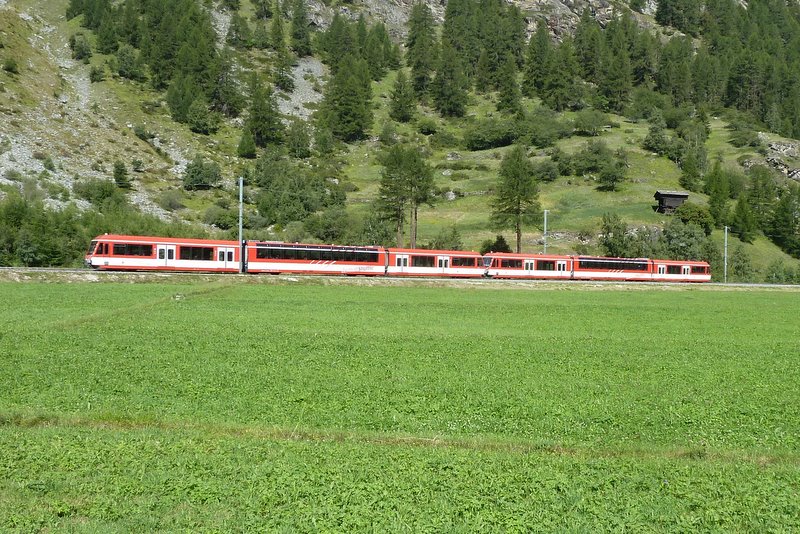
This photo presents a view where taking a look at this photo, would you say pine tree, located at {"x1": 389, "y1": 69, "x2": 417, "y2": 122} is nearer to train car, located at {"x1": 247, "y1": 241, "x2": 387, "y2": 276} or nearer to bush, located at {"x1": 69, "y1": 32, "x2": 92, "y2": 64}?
→ bush, located at {"x1": 69, "y1": 32, "x2": 92, "y2": 64}

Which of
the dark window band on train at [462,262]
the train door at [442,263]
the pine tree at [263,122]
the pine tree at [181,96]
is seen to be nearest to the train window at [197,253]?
the train door at [442,263]

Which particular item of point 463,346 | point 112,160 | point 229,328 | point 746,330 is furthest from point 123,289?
point 112,160

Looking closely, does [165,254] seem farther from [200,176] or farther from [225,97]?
[225,97]

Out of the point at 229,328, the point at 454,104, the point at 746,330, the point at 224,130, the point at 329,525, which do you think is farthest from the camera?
the point at 454,104

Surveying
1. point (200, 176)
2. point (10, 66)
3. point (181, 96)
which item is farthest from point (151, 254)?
point (10, 66)

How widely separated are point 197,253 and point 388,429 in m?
46.0

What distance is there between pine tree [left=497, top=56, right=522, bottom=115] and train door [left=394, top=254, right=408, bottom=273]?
120149 millimetres

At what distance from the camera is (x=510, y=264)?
64.9 m

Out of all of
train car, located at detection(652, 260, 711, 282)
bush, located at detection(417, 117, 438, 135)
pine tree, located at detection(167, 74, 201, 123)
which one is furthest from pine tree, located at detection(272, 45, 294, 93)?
train car, located at detection(652, 260, 711, 282)

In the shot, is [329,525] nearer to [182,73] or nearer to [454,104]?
[182,73]

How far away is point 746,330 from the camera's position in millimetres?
26750

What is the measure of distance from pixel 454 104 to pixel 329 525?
603 feet

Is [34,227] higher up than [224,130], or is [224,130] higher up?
[224,130]

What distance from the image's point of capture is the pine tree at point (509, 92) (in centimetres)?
17576
